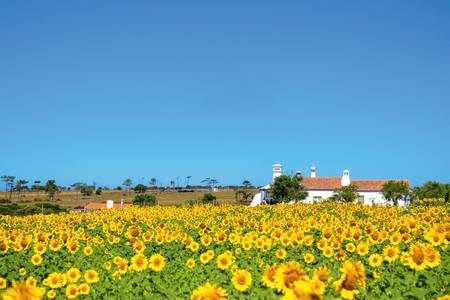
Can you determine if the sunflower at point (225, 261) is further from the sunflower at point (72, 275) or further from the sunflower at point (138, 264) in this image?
the sunflower at point (72, 275)

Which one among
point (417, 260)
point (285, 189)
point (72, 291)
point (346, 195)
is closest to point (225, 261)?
point (72, 291)

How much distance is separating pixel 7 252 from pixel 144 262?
5.36m

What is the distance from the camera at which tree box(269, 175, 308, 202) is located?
52.8 meters

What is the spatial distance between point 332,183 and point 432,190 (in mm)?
21781

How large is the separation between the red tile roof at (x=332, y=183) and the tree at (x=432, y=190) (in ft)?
56.8

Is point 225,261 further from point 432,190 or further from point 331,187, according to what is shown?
point 331,187

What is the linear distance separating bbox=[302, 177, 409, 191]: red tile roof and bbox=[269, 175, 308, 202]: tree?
6876 mm

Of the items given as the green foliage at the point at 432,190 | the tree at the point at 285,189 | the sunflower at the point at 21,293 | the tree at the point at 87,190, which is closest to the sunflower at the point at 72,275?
the sunflower at the point at 21,293

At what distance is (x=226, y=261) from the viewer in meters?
7.31

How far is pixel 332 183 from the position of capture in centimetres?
6072

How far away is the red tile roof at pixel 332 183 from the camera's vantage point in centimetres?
5984

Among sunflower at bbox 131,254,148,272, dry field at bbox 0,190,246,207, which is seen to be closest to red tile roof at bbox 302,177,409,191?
dry field at bbox 0,190,246,207

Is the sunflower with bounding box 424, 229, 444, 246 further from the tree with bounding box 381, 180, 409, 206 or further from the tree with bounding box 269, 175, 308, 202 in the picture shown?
the tree with bounding box 381, 180, 409, 206

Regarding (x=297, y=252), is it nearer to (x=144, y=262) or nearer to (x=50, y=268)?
(x=144, y=262)
